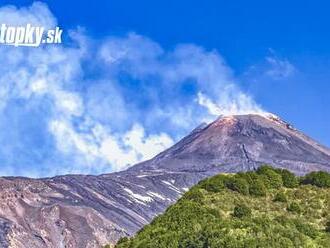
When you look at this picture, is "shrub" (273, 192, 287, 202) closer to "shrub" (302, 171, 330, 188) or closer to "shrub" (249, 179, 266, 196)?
"shrub" (249, 179, 266, 196)

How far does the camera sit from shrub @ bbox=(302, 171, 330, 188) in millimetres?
46281

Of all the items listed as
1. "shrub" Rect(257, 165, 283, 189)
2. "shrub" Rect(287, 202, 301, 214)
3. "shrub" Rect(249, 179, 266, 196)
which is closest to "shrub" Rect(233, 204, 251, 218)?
"shrub" Rect(287, 202, 301, 214)

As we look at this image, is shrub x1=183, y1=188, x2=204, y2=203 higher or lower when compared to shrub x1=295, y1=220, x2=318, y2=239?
higher

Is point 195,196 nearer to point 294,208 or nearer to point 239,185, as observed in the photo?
point 239,185

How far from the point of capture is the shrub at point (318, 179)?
4628 centimetres

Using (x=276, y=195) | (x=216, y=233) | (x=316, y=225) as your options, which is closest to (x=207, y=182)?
(x=276, y=195)

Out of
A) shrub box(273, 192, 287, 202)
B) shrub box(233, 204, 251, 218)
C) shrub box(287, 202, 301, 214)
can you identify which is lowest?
shrub box(233, 204, 251, 218)

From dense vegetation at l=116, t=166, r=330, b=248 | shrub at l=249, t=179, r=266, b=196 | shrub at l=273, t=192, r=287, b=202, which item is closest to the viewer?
dense vegetation at l=116, t=166, r=330, b=248

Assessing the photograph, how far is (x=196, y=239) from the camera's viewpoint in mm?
35562

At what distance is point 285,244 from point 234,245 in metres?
2.28

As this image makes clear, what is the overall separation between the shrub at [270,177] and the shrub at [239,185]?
1506 millimetres

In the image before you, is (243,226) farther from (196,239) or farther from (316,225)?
(316,225)

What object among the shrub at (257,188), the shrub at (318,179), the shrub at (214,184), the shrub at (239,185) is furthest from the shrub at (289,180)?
the shrub at (214,184)

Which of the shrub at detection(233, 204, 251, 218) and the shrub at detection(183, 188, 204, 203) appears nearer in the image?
the shrub at detection(233, 204, 251, 218)
